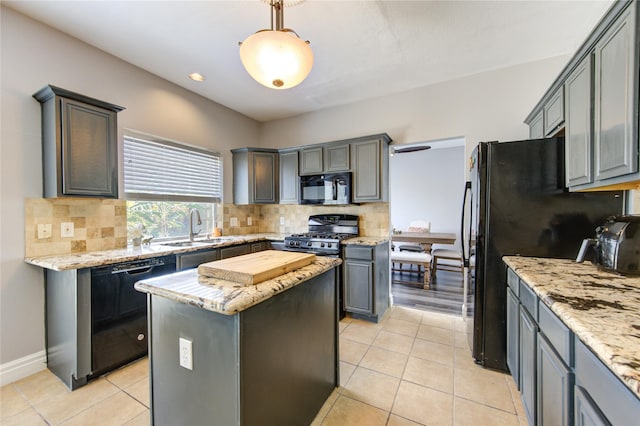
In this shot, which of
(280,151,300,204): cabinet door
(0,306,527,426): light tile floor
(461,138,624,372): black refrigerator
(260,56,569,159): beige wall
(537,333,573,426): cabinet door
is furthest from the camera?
(280,151,300,204): cabinet door

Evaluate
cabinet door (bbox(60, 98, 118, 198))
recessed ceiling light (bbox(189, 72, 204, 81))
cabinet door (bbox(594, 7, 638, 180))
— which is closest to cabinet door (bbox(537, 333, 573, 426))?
cabinet door (bbox(594, 7, 638, 180))

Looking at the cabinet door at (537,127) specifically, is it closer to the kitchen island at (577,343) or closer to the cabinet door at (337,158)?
the kitchen island at (577,343)

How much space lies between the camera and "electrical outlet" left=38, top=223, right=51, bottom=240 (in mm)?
2064

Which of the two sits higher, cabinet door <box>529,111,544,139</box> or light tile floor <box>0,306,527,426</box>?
cabinet door <box>529,111,544,139</box>

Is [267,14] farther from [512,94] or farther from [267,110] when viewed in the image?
[512,94]

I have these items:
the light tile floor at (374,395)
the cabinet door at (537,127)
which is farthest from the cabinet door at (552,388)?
the cabinet door at (537,127)

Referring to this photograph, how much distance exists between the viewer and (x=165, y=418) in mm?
1263

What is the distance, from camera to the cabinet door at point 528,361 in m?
1.34

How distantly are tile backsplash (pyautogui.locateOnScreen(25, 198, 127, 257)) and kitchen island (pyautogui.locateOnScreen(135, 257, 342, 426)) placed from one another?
1.64m

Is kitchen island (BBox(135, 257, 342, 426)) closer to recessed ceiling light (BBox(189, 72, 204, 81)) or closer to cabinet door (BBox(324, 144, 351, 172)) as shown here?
cabinet door (BBox(324, 144, 351, 172))

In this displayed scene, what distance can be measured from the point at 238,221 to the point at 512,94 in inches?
152

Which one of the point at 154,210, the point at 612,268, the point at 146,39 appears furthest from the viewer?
the point at 154,210

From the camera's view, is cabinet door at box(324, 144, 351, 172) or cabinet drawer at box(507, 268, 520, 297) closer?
cabinet drawer at box(507, 268, 520, 297)

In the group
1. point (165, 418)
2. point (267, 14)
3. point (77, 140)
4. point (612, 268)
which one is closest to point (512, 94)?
point (612, 268)
